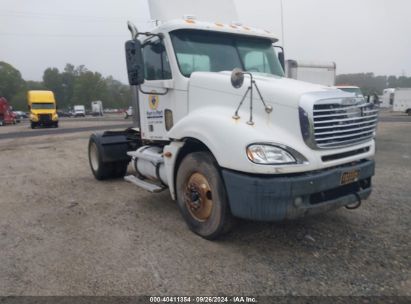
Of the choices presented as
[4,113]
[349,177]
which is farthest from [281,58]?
[4,113]

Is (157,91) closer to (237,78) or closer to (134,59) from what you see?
(134,59)

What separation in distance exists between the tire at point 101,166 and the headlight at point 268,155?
4642mm

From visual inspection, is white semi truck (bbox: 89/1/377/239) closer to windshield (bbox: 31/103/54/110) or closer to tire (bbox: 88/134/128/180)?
tire (bbox: 88/134/128/180)

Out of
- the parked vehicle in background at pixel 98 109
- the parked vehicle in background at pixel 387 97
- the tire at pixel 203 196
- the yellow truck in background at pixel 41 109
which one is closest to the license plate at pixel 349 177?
the tire at pixel 203 196

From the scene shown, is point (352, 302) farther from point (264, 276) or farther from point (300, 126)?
point (300, 126)

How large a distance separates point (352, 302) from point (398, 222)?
2.29 metres

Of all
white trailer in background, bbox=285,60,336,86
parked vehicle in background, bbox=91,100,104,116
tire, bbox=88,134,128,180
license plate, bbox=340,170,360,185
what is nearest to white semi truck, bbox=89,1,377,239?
license plate, bbox=340,170,360,185

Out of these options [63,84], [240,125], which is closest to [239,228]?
[240,125]

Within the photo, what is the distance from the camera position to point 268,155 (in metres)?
3.42

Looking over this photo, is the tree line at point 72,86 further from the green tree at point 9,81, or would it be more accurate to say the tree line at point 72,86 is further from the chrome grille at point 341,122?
the chrome grille at point 341,122

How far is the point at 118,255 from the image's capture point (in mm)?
3834

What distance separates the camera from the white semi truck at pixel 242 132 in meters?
3.43

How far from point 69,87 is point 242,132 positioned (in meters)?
129

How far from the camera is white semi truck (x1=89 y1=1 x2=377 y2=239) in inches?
Answer: 135
